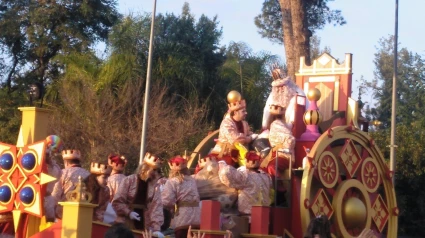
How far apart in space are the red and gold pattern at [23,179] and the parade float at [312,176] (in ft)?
0.04

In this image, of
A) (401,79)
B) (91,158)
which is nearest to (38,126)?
(91,158)

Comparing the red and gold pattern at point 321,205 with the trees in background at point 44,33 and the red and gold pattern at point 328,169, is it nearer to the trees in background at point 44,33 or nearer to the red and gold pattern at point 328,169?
the red and gold pattern at point 328,169

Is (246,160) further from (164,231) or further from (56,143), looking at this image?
(56,143)

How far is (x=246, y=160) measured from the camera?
12930 mm

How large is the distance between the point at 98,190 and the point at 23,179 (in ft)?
3.03

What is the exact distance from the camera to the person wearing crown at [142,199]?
36.1ft

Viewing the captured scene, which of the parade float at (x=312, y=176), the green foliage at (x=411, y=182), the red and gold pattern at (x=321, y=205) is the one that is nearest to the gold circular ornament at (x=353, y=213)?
the parade float at (x=312, y=176)

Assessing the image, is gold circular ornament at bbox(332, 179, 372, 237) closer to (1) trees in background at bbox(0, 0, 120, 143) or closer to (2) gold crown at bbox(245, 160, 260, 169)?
(2) gold crown at bbox(245, 160, 260, 169)

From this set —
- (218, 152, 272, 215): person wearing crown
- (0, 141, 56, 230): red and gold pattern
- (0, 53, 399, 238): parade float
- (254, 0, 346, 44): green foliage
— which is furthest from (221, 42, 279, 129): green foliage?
(0, 141, 56, 230): red and gold pattern

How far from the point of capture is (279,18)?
3478 cm

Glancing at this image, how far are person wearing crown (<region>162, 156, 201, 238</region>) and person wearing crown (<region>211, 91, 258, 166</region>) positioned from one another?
6.14 feet

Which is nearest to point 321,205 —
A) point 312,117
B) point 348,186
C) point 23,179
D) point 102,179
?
point 348,186

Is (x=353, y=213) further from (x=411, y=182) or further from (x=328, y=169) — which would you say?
(x=411, y=182)

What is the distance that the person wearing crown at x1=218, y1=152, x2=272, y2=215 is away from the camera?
12.7 m
